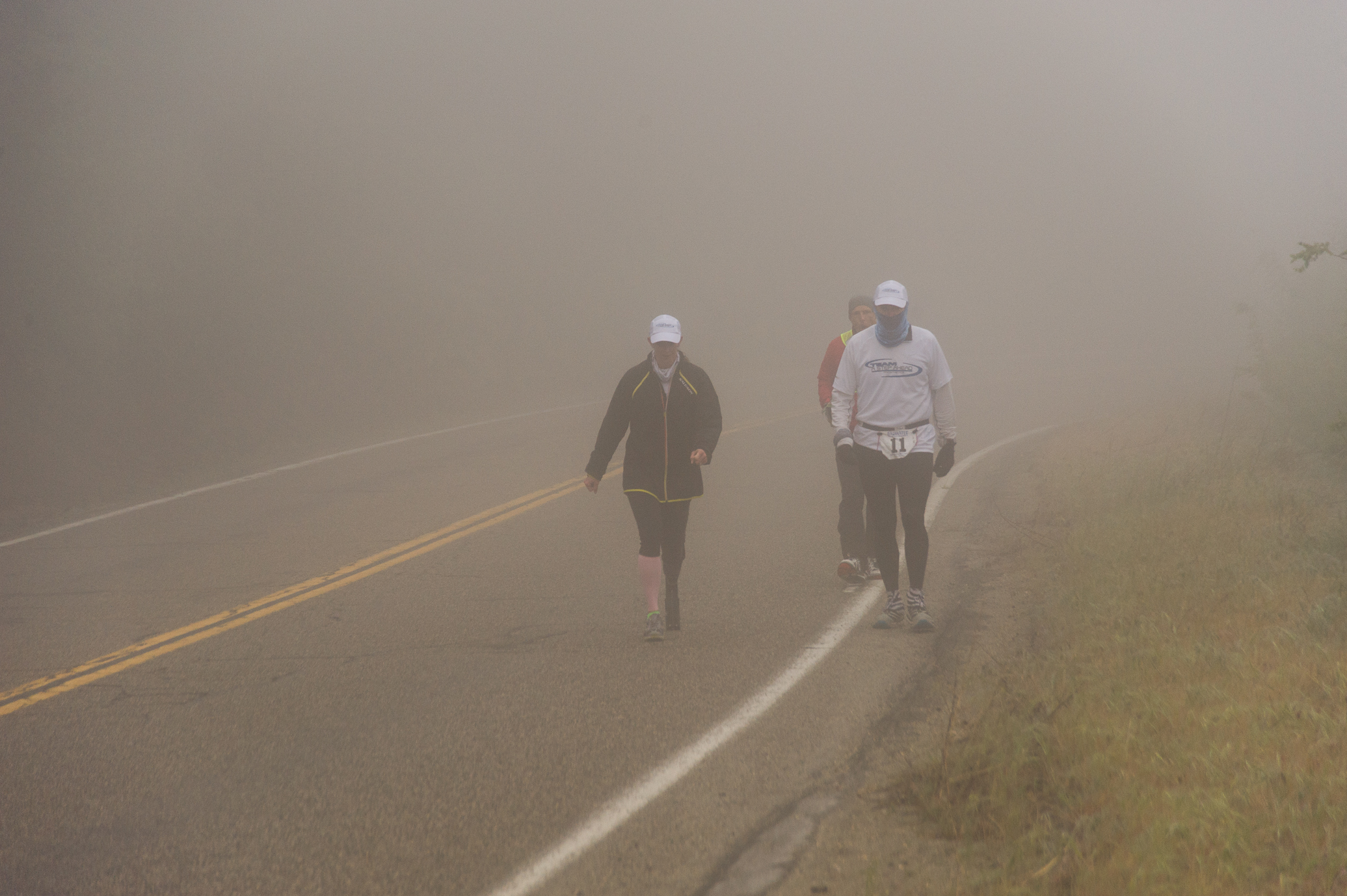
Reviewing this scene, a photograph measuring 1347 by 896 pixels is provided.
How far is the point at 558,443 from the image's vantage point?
53.8ft

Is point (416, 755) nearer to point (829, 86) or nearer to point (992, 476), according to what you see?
point (992, 476)

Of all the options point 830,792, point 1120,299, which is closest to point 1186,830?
point 830,792

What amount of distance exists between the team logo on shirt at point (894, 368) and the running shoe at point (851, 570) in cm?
177

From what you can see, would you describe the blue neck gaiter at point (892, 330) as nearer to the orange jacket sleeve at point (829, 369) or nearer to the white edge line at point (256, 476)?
the orange jacket sleeve at point (829, 369)

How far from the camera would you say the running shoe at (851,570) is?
26.0 ft

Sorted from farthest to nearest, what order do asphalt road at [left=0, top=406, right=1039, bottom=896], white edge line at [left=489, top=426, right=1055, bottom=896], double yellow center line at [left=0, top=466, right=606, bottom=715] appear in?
double yellow center line at [left=0, top=466, right=606, bottom=715] → asphalt road at [left=0, top=406, right=1039, bottom=896] → white edge line at [left=489, top=426, right=1055, bottom=896]

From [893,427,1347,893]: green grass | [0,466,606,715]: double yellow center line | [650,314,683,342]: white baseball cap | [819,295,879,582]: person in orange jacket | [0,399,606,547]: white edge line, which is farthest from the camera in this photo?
[0,399,606,547]: white edge line

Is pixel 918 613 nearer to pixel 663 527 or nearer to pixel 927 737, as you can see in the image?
pixel 663 527

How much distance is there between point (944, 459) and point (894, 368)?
0.62 metres

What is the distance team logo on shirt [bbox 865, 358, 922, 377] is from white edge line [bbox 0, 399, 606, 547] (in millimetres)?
8687

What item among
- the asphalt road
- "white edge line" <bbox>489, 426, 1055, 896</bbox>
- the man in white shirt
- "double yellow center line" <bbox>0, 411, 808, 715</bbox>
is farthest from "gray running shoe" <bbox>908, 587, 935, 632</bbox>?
"double yellow center line" <bbox>0, 411, 808, 715</bbox>

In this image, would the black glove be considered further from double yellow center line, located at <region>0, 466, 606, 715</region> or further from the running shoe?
double yellow center line, located at <region>0, 466, 606, 715</region>

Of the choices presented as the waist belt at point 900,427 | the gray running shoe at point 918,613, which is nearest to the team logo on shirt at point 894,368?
the waist belt at point 900,427

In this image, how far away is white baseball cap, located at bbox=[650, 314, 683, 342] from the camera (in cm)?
665
